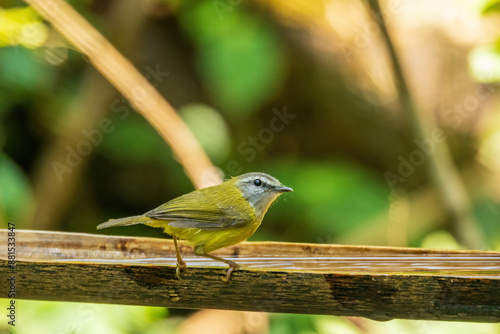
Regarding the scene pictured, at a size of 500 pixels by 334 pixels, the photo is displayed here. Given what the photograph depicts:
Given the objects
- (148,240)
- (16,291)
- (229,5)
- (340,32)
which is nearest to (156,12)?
(229,5)

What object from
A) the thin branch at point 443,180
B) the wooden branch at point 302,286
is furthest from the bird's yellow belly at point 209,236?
the thin branch at point 443,180

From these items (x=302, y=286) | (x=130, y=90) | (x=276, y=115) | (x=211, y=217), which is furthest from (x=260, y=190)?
(x=276, y=115)

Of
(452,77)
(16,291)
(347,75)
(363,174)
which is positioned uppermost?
(16,291)

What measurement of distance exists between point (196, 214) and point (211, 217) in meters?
0.09

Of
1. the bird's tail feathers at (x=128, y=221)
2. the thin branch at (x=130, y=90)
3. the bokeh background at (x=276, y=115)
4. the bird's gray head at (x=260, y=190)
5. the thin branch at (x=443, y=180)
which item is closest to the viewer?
the bird's tail feathers at (x=128, y=221)

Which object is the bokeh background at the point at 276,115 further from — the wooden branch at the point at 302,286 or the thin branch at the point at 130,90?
the wooden branch at the point at 302,286

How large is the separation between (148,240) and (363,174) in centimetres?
429

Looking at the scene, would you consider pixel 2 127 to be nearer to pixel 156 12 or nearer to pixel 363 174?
pixel 156 12

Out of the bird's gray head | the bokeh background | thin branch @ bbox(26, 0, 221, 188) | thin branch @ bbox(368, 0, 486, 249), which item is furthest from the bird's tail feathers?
the bokeh background

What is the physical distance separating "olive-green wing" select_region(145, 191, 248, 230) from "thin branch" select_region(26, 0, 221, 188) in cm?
106

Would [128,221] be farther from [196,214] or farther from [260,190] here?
[260,190]

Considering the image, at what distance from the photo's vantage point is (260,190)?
357cm

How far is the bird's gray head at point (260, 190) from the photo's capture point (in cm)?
351

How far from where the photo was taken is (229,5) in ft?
22.4
